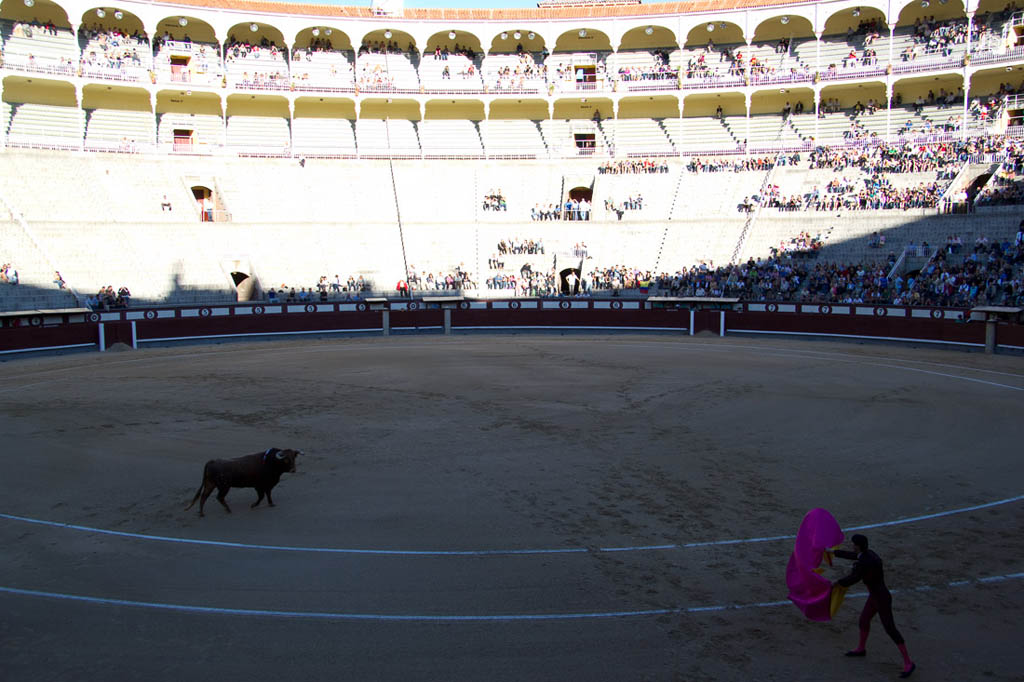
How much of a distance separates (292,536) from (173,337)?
78.6ft

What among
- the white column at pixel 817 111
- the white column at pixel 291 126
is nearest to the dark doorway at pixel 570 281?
the white column at pixel 817 111

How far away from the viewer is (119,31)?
48250 mm

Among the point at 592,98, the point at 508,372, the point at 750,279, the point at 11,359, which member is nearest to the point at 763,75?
the point at 592,98

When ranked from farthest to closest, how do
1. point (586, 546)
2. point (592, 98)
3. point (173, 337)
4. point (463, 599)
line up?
point (592, 98) < point (173, 337) < point (586, 546) < point (463, 599)

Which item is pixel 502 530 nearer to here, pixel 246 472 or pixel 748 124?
pixel 246 472

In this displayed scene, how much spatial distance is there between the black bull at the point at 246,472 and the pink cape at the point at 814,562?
628 cm

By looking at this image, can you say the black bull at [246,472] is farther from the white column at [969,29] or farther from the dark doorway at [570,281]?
the white column at [969,29]

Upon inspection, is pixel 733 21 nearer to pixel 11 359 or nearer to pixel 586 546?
pixel 11 359

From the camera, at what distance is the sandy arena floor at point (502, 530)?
23.6 ft

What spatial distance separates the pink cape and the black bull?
6.28 m

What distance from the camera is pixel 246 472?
10703mm

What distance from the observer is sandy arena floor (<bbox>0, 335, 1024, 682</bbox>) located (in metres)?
7.18

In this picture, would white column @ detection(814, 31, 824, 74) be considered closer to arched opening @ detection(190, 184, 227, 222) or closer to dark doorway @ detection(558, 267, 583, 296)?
dark doorway @ detection(558, 267, 583, 296)

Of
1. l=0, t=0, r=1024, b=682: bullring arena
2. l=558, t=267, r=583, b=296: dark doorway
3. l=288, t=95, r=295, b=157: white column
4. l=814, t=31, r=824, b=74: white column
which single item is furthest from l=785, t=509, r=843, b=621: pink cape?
l=814, t=31, r=824, b=74: white column
